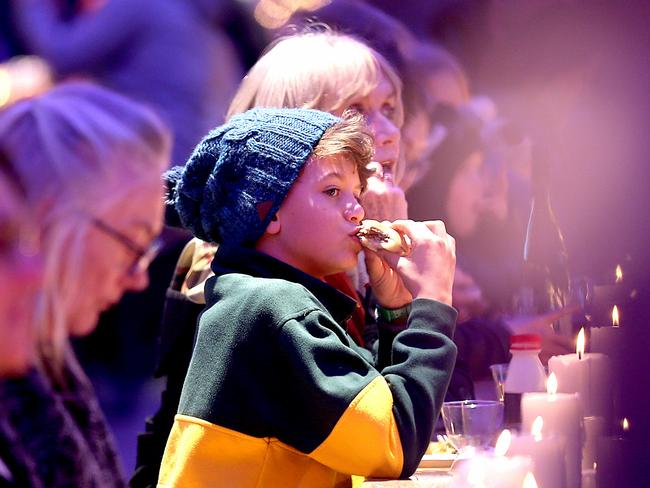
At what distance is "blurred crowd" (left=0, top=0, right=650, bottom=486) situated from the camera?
3.28 ft

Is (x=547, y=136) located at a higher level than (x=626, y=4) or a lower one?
lower

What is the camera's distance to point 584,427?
1365 millimetres

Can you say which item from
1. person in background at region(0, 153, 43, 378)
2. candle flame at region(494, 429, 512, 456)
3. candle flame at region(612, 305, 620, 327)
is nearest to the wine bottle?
candle flame at region(612, 305, 620, 327)

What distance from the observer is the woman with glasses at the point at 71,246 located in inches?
38.0

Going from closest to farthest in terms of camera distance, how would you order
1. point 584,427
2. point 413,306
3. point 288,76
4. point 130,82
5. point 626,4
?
point 584,427, point 413,306, point 130,82, point 288,76, point 626,4

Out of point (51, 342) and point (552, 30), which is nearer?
point (51, 342)

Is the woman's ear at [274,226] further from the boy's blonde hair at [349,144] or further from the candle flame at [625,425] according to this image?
the candle flame at [625,425]

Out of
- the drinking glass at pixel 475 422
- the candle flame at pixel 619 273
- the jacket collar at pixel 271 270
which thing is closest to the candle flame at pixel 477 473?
the drinking glass at pixel 475 422

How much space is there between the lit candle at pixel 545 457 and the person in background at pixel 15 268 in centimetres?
Result: 55

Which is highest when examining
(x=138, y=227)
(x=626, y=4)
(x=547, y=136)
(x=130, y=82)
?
(x=626, y=4)

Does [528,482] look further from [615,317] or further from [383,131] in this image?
[383,131]

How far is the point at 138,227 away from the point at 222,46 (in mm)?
1328

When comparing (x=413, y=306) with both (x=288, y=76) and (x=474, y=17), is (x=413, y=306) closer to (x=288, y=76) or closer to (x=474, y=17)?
(x=288, y=76)

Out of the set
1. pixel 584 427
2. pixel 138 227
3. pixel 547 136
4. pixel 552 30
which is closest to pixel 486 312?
pixel 547 136
